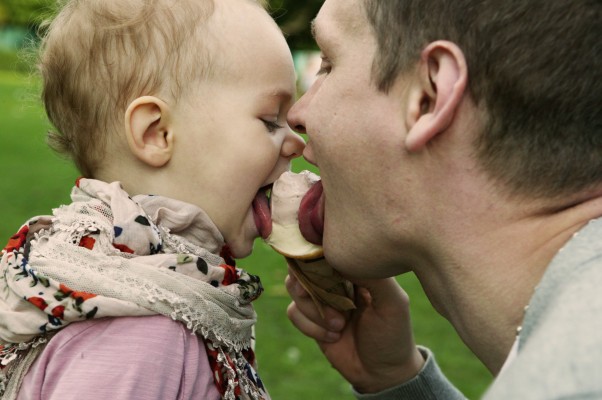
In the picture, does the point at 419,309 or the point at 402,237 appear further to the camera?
the point at 419,309

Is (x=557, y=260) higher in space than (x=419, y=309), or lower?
higher

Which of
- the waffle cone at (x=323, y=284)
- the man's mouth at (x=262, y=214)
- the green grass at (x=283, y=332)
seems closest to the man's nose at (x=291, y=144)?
the man's mouth at (x=262, y=214)

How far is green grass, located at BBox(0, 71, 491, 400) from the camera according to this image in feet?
21.1

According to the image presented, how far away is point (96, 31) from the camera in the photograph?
3166mm

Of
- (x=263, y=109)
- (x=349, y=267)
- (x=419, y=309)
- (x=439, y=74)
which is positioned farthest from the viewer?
(x=419, y=309)

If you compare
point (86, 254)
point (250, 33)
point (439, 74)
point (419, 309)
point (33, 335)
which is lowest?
point (419, 309)

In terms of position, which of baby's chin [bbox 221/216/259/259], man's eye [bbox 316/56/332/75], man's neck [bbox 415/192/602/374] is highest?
man's eye [bbox 316/56/332/75]

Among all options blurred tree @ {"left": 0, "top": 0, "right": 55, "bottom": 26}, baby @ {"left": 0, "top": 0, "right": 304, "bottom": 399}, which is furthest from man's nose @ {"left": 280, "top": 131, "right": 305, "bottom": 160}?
blurred tree @ {"left": 0, "top": 0, "right": 55, "bottom": 26}

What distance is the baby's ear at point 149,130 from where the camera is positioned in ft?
10.2

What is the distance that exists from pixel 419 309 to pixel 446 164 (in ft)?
18.8

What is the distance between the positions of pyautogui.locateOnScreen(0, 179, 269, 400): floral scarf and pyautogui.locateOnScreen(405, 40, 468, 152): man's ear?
0.78m

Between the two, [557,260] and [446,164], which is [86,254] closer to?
[446,164]

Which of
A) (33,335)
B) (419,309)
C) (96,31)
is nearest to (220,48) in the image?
(96,31)

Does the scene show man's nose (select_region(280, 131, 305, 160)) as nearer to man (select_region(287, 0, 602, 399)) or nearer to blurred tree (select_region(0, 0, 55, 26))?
man (select_region(287, 0, 602, 399))
